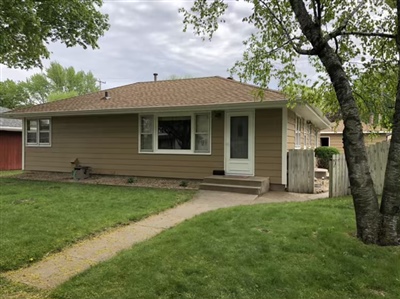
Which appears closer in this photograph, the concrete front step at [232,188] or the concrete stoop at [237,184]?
the concrete front step at [232,188]

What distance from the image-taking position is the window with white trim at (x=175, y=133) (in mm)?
10844

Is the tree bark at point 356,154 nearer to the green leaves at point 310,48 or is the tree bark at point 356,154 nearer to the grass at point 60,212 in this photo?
the green leaves at point 310,48

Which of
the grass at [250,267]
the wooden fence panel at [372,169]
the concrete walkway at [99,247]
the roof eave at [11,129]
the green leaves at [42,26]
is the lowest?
the concrete walkway at [99,247]

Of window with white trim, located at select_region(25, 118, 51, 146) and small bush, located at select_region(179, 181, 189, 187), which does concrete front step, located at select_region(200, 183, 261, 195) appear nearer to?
small bush, located at select_region(179, 181, 189, 187)

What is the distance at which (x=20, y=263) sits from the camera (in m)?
4.02

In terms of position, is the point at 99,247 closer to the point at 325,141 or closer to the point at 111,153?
the point at 111,153

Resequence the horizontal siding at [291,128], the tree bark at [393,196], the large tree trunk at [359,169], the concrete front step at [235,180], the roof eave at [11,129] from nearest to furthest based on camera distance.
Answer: the tree bark at [393,196]
the large tree trunk at [359,169]
the concrete front step at [235,180]
the horizontal siding at [291,128]
the roof eave at [11,129]

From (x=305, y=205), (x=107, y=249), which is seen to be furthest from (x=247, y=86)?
(x=107, y=249)

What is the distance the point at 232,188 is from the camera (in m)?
9.23

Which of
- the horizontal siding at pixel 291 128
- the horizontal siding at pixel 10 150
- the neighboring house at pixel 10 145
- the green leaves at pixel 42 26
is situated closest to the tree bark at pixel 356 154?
the horizontal siding at pixel 291 128

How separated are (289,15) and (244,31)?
0.97 metres

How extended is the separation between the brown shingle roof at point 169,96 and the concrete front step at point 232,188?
2.55 meters

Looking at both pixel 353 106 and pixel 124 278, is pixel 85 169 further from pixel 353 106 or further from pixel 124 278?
pixel 353 106

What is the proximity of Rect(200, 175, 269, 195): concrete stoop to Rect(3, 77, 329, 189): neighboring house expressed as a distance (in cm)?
57
